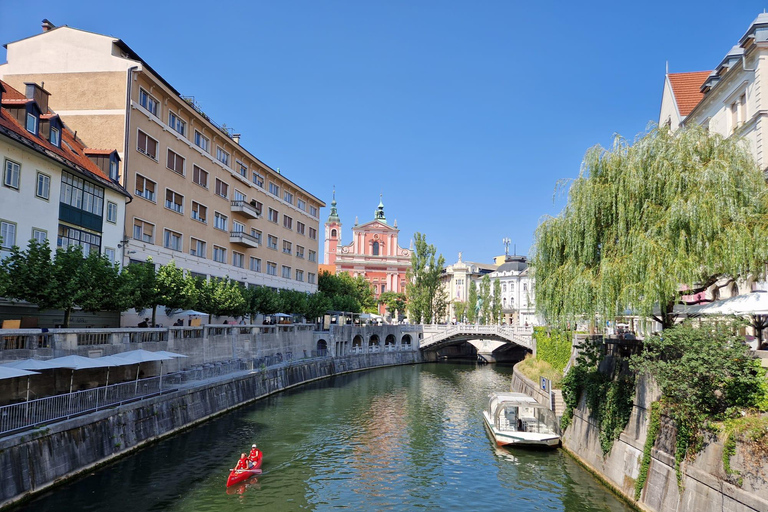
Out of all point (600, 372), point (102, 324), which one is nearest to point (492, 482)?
point (600, 372)

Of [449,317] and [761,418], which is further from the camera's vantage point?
[449,317]

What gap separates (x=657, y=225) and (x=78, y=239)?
3333 cm

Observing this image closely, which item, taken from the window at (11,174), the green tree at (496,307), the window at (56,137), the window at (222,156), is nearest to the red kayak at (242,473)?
the window at (11,174)

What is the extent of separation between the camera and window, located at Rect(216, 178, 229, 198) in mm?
57234

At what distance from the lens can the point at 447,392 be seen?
53.0m

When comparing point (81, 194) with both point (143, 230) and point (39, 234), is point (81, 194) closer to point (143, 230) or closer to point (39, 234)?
point (39, 234)

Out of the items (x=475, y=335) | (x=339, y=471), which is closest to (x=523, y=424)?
(x=339, y=471)

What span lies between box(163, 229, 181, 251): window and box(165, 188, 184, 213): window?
2.12 m

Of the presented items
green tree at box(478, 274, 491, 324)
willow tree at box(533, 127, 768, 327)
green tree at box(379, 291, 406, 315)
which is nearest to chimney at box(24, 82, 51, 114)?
willow tree at box(533, 127, 768, 327)

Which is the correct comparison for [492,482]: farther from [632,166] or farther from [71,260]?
[71,260]

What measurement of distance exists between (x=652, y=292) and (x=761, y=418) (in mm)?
5662

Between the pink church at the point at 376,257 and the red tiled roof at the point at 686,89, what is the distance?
304ft

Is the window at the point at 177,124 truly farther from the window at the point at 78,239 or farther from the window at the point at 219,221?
the window at the point at 78,239

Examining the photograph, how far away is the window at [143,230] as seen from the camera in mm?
43812
